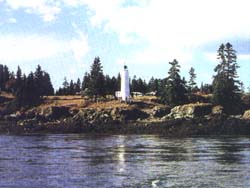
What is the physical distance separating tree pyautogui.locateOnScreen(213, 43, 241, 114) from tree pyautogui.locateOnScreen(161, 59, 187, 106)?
7503 mm

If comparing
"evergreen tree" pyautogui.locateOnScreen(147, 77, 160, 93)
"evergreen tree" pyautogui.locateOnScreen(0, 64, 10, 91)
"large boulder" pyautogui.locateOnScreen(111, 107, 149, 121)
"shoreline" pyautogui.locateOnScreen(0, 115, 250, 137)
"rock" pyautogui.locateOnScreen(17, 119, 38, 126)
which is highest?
"evergreen tree" pyautogui.locateOnScreen(0, 64, 10, 91)

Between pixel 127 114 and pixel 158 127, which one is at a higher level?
pixel 127 114

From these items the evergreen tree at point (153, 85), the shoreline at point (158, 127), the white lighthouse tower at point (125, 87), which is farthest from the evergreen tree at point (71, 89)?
the shoreline at point (158, 127)

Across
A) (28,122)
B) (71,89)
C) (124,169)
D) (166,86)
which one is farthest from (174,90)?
(124,169)

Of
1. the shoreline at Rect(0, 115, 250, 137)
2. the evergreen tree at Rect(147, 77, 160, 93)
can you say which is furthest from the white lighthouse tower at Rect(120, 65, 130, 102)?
the evergreen tree at Rect(147, 77, 160, 93)

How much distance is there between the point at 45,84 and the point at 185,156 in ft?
419

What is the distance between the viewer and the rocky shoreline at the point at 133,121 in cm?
10388

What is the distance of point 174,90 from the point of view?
12862 cm

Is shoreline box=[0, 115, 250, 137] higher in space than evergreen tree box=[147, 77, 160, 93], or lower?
lower

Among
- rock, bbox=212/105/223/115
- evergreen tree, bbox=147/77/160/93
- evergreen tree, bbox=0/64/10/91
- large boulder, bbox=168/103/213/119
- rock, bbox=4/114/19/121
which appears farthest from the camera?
evergreen tree, bbox=0/64/10/91

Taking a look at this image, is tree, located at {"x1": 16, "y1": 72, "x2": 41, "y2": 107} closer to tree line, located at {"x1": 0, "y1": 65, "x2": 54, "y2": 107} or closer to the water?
tree line, located at {"x1": 0, "y1": 65, "x2": 54, "y2": 107}

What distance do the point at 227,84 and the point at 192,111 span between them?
14873mm

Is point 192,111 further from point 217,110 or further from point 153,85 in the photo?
point 153,85

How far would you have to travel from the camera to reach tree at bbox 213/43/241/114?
12019 cm
